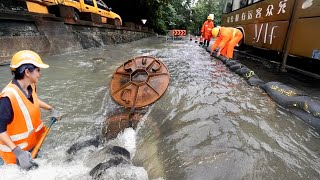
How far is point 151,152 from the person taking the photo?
3297 millimetres

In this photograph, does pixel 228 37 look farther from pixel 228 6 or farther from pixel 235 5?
pixel 228 6

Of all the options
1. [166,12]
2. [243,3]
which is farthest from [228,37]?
[166,12]

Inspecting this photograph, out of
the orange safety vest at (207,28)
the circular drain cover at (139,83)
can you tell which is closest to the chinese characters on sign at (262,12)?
the orange safety vest at (207,28)

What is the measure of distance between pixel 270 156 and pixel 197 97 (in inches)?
94.5

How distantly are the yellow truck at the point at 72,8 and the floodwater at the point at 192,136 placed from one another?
15.3 ft

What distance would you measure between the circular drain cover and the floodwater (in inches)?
8.4

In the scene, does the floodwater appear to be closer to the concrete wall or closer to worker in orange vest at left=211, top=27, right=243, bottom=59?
the concrete wall

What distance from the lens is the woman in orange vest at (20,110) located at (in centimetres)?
230

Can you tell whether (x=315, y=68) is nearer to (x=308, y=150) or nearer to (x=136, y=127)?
(x=308, y=150)

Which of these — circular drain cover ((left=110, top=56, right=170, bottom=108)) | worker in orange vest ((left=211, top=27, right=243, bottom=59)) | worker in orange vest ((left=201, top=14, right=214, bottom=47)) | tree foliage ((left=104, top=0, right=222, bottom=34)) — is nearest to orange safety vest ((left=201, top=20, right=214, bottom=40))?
worker in orange vest ((left=201, top=14, right=214, bottom=47))

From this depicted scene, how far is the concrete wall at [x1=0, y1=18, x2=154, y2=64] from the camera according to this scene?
7.62 m

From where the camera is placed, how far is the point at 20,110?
7.91 feet

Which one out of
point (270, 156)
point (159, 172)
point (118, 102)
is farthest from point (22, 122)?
point (270, 156)

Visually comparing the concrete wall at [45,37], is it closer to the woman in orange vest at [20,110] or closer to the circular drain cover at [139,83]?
the circular drain cover at [139,83]
